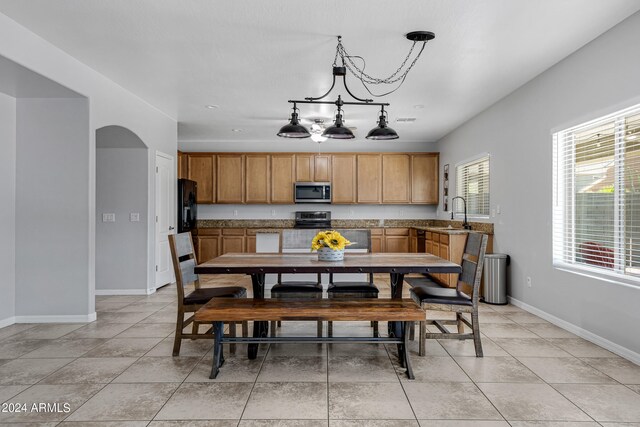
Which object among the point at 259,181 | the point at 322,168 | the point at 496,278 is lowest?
the point at 496,278

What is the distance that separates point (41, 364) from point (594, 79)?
4902 millimetres

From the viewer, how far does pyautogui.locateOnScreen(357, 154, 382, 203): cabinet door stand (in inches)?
314

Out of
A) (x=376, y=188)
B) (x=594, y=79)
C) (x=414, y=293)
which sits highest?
(x=594, y=79)

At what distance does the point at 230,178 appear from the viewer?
7.91 metres

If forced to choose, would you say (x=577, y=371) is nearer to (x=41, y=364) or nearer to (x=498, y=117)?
(x=498, y=117)

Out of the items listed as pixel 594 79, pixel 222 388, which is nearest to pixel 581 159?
pixel 594 79

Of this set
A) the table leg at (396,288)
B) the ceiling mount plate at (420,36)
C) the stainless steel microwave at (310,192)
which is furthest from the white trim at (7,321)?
the stainless steel microwave at (310,192)

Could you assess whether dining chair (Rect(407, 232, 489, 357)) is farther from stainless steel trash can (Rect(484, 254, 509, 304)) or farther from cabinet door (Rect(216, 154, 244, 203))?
cabinet door (Rect(216, 154, 244, 203))

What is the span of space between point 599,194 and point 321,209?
5412 millimetres

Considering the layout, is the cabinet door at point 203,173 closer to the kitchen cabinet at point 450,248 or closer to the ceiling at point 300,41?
the ceiling at point 300,41

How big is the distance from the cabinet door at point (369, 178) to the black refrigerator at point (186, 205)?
3170 millimetres

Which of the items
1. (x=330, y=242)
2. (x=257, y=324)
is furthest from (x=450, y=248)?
(x=257, y=324)

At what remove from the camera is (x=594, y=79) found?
3373 millimetres

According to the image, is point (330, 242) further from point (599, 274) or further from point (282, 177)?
point (282, 177)
